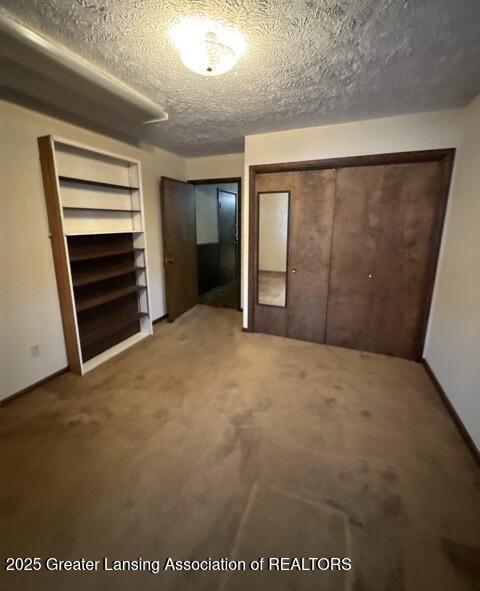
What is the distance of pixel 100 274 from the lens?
2.93 m

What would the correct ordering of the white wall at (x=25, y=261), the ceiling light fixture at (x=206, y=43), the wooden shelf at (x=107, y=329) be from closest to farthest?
the ceiling light fixture at (x=206, y=43) < the white wall at (x=25, y=261) < the wooden shelf at (x=107, y=329)

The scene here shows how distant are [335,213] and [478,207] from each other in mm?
1208

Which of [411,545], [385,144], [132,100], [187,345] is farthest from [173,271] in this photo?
[411,545]

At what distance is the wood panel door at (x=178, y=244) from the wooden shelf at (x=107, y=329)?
2.21 ft

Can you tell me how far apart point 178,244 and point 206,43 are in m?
2.77

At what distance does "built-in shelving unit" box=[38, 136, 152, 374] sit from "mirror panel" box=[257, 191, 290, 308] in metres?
1.43

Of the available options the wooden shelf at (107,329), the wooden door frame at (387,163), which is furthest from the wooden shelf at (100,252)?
the wooden door frame at (387,163)

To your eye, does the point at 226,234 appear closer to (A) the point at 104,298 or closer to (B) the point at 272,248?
(B) the point at 272,248

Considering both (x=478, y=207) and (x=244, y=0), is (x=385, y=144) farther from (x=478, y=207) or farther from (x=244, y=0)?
(x=244, y=0)

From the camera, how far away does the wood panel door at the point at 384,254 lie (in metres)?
2.65

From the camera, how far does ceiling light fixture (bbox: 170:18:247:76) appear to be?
140 centimetres

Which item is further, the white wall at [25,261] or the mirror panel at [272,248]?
the mirror panel at [272,248]

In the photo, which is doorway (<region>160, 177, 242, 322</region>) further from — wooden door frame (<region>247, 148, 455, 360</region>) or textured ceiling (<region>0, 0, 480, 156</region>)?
textured ceiling (<region>0, 0, 480, 156</region>)

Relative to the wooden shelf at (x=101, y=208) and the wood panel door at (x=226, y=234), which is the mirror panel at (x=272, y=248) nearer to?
the wooden shelf at (x=101, y=208)
